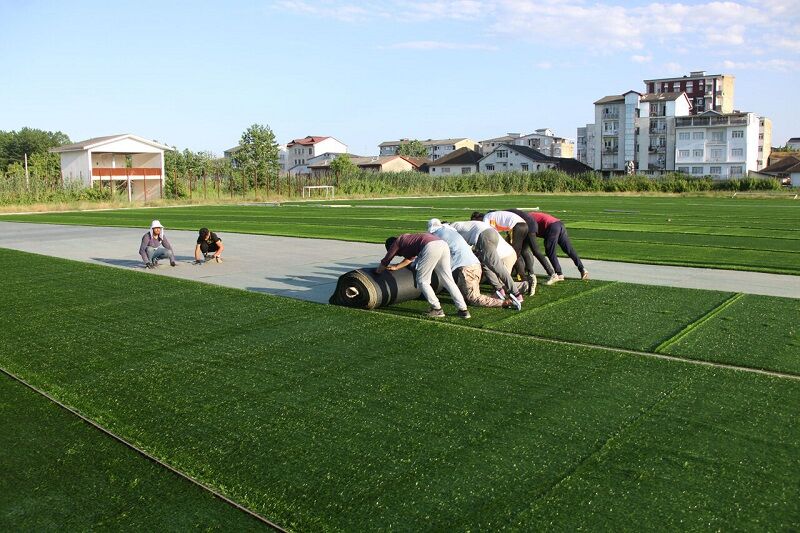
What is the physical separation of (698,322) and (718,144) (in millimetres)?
99035

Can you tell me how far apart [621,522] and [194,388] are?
434 cm

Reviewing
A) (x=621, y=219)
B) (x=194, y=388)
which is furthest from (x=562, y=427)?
(x=621, y=219)

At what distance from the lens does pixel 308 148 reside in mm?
147125

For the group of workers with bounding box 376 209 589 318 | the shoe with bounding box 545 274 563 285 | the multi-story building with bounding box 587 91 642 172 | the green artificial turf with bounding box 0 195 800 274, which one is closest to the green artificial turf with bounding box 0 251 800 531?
the group of workers with bounding box 376 209 589 318

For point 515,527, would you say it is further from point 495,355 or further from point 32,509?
point 495,355

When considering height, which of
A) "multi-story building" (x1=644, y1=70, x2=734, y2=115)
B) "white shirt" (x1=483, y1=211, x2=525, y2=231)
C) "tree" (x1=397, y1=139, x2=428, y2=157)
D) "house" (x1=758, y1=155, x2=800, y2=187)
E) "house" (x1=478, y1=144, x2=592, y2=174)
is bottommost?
"white shirt" (x1=483, y1=211, x2=525, y2=231)

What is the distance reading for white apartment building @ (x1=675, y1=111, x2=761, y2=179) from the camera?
96.4m

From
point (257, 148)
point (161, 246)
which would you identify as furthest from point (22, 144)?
point (161, 246)

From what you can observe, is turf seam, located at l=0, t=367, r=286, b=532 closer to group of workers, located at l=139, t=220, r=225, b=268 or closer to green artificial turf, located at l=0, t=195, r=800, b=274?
group of workers, located at l=139, t=220, r=225, b=268

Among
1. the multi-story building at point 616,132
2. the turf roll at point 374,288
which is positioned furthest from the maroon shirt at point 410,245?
the multi-story building at point 616,132

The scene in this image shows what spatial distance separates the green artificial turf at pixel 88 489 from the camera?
15.0 feet

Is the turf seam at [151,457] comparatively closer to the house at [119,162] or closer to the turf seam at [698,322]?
the turf seam at [698,322]

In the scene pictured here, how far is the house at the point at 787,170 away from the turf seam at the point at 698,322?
3531 inches

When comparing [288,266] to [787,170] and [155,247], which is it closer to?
[155,247]
